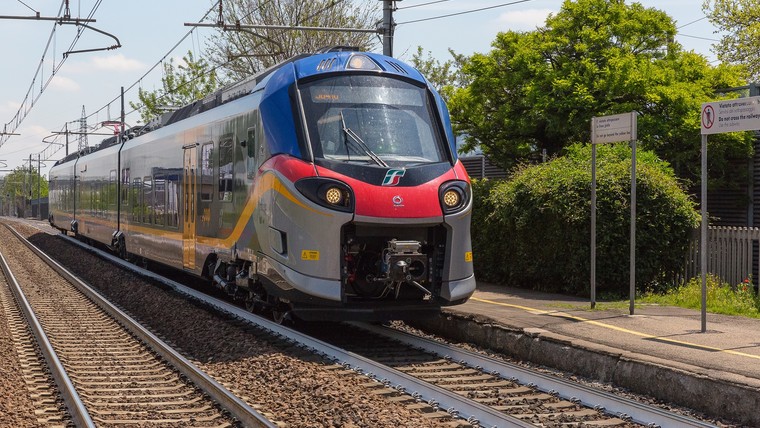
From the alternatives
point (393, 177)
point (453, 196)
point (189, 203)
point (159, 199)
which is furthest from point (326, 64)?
point (159, 199)

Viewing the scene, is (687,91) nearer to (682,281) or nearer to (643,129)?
(643,129)

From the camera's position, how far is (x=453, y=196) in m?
10.5

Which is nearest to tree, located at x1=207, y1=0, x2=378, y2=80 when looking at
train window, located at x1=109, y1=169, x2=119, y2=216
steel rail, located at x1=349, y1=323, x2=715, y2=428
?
train window, located at x1=109, y1=169, x2=119, y2=216

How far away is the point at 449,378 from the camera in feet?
28.7

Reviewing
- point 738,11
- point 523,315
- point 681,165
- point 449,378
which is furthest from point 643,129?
point 738,11

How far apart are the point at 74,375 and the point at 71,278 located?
468 inches

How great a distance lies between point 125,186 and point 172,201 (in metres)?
6.24

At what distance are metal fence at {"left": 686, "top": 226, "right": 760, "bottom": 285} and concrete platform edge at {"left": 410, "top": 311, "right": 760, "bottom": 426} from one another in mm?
4344

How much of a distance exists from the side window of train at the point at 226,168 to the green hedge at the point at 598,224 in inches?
197

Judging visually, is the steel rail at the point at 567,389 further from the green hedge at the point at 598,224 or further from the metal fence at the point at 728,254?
the metal fence at the point at 728,254

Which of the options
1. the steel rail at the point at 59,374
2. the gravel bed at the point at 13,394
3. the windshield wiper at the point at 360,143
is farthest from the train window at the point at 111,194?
the windshield wiper at the point at 360,143

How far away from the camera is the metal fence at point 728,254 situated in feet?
43.0

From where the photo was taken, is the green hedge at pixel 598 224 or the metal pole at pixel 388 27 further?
the metal pole at pixel 388 27

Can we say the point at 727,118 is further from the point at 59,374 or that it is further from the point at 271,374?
the point at 59,374
